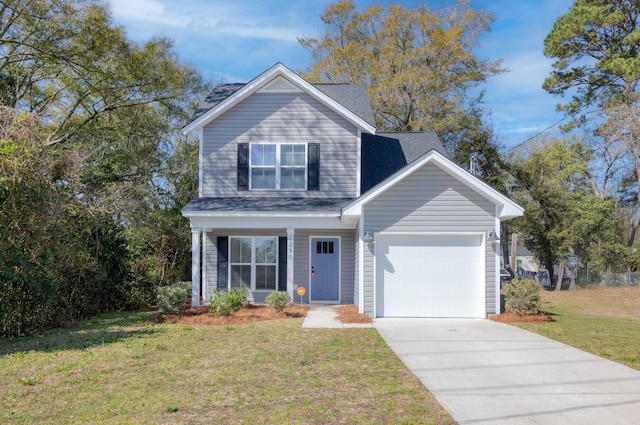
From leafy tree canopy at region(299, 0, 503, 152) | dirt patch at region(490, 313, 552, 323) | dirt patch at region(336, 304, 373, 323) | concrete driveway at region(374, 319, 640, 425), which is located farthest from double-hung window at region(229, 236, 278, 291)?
leafy tree canopy at region(299, 0, 503, 152)

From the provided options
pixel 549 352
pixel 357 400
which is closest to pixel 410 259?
pixel 549 352

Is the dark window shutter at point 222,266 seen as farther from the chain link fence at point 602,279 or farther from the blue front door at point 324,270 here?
the chain link fence at point 602,279

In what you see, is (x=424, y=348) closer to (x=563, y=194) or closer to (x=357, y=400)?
(x=357, y=400)

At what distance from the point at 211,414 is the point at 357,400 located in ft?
5.46

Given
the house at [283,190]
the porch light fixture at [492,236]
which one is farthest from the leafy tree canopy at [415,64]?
the porch light fixture at [492,236]

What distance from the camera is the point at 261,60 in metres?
22.1

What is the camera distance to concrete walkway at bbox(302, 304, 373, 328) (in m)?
11.8

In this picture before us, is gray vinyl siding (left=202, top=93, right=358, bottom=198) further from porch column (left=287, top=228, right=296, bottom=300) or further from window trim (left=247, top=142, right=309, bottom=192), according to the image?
porch column (left=287, top=228, right=296, bottom=300)

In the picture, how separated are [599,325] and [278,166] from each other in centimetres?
965

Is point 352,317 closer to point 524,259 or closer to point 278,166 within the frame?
point 278,166

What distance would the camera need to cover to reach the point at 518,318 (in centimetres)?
1270

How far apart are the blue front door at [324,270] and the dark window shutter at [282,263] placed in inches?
32.8

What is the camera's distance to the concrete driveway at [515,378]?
559cm

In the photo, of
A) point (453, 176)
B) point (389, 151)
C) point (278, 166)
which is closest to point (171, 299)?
point (278, 166)
